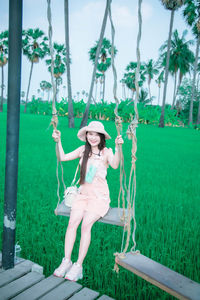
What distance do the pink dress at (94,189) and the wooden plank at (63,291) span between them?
57cm

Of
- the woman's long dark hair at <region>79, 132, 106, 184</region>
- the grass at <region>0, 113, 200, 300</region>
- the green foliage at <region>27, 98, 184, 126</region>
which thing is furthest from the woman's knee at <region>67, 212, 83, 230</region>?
the green foliage at <region>27, 98, 184, 126</region>

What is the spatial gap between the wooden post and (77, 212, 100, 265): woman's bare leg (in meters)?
0.53

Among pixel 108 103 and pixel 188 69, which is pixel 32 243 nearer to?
pixel 108 103

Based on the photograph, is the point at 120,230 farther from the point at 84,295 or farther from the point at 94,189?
the point at 84,295

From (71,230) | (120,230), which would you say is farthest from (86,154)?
(120,230)

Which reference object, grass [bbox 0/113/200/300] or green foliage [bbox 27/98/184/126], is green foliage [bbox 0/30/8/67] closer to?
green foliage [bbox 27/98/184/126]

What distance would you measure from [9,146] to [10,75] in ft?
1.70

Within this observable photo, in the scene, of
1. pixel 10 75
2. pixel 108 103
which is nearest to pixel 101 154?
pixel 10 75

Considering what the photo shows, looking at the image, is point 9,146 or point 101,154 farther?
point 101,154

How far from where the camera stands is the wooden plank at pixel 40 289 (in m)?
1.90

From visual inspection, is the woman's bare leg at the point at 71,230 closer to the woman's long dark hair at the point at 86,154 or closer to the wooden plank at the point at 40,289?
the wooden plank at the point at 40,289

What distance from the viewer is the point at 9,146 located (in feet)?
7.14

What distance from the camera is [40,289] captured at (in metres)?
1.98

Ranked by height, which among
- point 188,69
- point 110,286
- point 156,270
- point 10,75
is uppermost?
point 188,69
